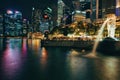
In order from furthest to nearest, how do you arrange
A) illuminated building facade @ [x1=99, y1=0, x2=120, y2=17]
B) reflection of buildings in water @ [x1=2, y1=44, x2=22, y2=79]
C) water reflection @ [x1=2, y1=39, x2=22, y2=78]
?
illuminated building facade @ [x1=99, y1=0, x2=120, y2=17] < water reflection @ [x1=2, y1=39, x2=22, y2=78] < reflection of buildings in water @ [x1=2, y1=44, x2=22, y2=79]

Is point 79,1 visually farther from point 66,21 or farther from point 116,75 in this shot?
point 116,75

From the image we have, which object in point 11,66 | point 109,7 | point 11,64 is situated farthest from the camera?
point 109,7

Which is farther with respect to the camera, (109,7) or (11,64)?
(109,7)

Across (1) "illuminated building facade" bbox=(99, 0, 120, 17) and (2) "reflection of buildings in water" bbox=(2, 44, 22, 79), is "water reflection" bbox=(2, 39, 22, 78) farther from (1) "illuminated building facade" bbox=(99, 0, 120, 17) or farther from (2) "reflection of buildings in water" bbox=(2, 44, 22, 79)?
(1) "illuminated building facade" bbox=(99, 0, 120, 17)

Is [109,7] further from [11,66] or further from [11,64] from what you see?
[11,66]

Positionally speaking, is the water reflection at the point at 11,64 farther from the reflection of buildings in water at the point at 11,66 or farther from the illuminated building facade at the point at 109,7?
the illuminated building facade at the point at 109,7

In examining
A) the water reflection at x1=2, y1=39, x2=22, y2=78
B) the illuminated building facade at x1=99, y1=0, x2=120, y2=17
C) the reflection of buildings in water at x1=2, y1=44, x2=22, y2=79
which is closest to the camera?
the reflection of buildings in water at x1=2, y1=44, x2=22, y2=79

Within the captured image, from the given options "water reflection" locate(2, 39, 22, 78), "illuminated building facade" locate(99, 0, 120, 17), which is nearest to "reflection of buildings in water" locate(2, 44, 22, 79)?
"water reflection" locate(2, 39, 22, 78)

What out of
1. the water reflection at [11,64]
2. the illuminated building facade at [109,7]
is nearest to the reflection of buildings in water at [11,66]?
the water reflection at [11,64]

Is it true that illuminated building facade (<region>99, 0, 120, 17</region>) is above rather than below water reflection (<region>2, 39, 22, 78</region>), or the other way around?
above

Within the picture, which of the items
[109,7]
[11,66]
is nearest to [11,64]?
[11,66]

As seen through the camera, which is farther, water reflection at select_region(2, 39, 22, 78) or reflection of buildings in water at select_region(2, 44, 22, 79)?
water reflection at select_region(2, 39, 22, 78)

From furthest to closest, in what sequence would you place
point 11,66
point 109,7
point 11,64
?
point 109,7, point 11,64, point 11,66
